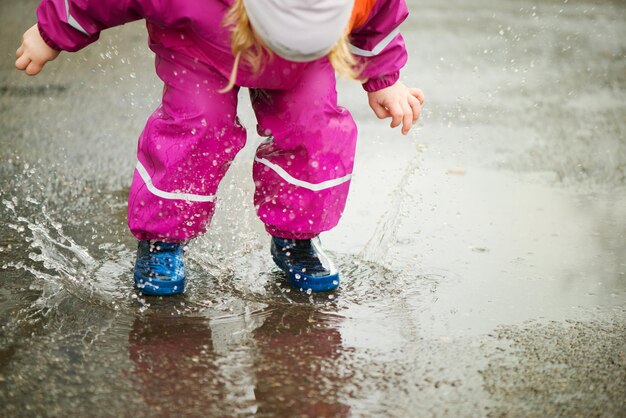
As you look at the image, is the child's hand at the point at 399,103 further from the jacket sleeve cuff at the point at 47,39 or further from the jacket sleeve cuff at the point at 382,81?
the jacket sleeve cuff at the point at 47,39

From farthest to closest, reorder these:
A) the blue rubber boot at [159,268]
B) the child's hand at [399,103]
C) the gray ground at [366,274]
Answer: the child's hand at [399,103] < the blue rubber boot at [159,268] < the gray ground at [366,274]

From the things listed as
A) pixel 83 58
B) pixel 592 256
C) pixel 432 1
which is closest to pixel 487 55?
pixel 432 1

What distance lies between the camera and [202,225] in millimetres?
2715

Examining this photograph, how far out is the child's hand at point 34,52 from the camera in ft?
8.38

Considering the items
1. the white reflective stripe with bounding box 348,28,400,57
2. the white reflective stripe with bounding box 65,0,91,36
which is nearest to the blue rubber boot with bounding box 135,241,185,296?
the white reflective stripe with bounding box 65,0,91,36

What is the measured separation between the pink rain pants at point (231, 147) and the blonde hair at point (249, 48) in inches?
2.9

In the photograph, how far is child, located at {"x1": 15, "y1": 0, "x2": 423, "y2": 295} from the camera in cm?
248

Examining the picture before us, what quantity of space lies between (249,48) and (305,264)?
2.21 feet

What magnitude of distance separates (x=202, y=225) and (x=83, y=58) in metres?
3.25

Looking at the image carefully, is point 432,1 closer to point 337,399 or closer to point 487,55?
point 487,55

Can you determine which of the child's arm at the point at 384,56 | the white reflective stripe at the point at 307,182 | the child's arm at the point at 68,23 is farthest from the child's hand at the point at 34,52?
the child's arm at the point at 384,56

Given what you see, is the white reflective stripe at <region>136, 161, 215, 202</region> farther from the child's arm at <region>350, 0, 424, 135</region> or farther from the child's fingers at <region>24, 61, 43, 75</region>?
the child's arm at <region>350, 0, 424, 135</region>

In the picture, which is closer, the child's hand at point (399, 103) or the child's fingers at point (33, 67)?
the child's fingers at point (33, 67)

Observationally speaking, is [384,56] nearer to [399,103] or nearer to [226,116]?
[399,103]
